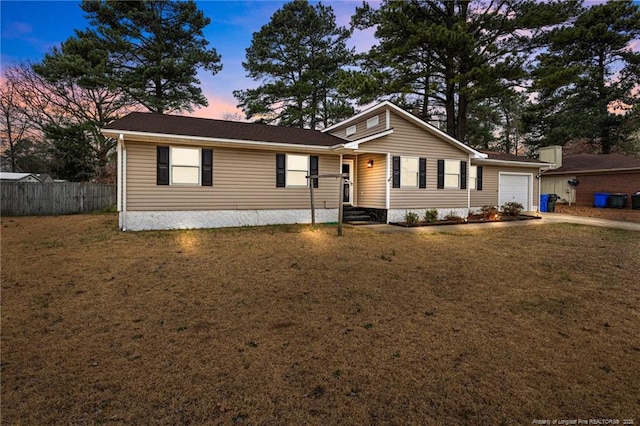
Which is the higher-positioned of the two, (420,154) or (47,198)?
(420,154)

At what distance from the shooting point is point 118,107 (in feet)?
68.7

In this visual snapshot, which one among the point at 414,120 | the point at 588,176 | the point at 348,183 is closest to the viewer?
the point at 414,120

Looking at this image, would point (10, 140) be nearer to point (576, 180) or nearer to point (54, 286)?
point (54, 286)

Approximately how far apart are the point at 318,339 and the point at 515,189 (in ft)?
56.2

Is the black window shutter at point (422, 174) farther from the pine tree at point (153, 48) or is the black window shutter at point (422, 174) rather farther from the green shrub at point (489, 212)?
the pine tree at point (153, 48)

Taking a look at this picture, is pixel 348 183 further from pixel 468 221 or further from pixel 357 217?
pixel 468 221

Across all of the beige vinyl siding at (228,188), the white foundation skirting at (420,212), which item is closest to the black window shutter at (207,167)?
the beige vinyl siding at (228,188)

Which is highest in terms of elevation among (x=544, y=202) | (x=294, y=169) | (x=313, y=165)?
(x=313, y=165)

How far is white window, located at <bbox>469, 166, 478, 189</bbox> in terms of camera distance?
1486 cm

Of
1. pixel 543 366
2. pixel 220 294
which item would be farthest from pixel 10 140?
pixel 543 366

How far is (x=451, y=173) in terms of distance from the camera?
14086 mm

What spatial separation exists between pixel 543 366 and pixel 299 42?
25.5 metres

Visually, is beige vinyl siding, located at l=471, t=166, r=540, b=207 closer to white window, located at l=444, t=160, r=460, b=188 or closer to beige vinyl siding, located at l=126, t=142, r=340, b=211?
white window, located at l=444, t=160, r=460, b=188

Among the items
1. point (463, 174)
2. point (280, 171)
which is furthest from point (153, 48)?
point (463, 174)
